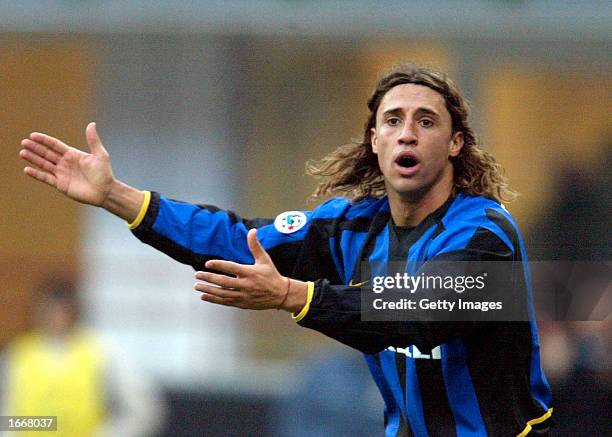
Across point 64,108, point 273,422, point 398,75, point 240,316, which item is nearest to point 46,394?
point 273,422

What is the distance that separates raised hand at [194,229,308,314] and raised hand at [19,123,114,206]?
0.89 m

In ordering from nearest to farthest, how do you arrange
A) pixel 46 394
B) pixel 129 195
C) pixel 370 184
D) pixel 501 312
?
pixel 501 312
pixel 129 195
pixel 370 184
pixel 46 394

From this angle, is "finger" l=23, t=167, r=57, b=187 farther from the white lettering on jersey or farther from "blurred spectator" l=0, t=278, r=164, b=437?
"blurred spectator" l=0, t=278, r=164, b=437

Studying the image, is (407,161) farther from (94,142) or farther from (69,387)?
(69,387)

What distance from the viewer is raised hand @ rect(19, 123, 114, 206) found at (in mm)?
3932

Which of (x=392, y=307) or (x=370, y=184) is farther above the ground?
(x=370, y=184)

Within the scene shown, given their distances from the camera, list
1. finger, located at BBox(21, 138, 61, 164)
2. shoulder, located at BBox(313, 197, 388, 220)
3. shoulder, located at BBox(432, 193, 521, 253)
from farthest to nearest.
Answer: shoulder, located at BBox(313, 197, 388, 220)
finger, located at BBox(21, 138, 61, 164)
shoulder, located at BBox(432, 193, 521, 253)

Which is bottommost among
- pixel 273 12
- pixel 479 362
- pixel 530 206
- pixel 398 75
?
pixel 479 362

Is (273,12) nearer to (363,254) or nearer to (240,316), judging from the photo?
(240,316)

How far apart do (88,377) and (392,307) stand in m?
3.51

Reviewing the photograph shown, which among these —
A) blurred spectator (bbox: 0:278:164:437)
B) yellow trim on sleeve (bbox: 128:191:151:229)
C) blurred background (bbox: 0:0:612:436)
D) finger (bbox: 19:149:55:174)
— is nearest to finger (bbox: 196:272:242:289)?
yellow trim on sleeve (bbox: 128:191:151:229)

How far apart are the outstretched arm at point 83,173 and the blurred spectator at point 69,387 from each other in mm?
2534

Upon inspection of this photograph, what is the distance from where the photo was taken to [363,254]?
3.98 m

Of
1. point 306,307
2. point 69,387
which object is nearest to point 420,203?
point 306,307
